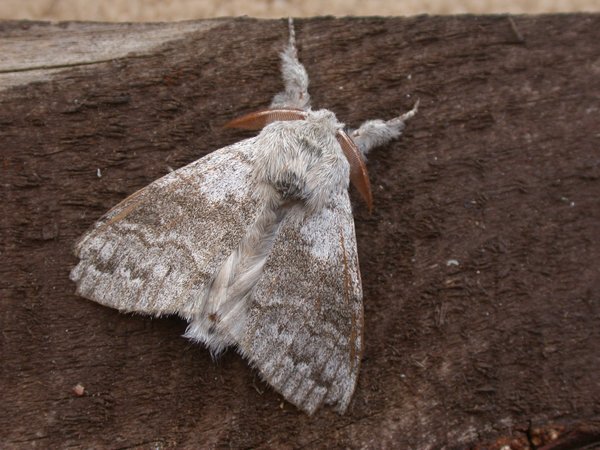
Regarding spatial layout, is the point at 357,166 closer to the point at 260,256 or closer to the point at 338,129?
the point at 338,129

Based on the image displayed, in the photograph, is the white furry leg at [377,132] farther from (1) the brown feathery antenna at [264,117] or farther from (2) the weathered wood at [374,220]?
(1) the brown feathery antenna at [264,117]

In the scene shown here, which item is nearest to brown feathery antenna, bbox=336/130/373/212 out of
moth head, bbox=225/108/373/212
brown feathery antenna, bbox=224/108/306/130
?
moth head, bbox=225/108/373/212

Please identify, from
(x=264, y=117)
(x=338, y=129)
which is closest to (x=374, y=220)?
(x=338, y=129)

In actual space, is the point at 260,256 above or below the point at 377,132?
below

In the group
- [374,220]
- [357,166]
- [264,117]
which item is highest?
[264,117]

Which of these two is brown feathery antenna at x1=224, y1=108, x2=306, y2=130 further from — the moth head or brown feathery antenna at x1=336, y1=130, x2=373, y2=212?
brown feathery antenna at x1=336, y1=130, x2=373, y2=212

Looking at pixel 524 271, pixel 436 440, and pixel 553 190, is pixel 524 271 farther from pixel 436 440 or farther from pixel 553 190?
pixel 436 440

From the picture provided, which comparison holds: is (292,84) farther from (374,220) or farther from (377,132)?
(374,220)

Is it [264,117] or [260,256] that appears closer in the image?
[260,256]

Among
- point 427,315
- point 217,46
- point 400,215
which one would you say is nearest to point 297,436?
point 427,315

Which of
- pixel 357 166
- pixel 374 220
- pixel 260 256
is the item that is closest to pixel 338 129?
pixel 357 166
